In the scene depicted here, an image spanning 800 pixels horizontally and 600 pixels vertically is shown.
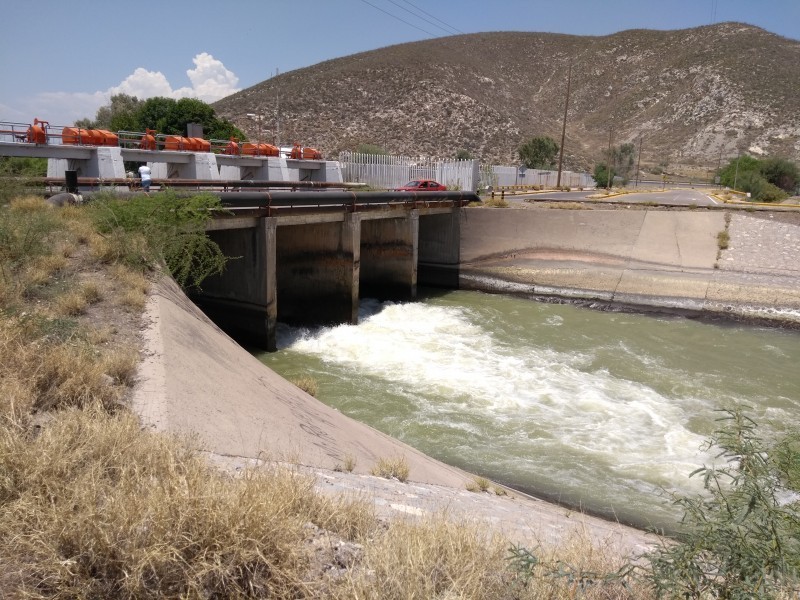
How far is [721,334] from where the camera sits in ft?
70.3

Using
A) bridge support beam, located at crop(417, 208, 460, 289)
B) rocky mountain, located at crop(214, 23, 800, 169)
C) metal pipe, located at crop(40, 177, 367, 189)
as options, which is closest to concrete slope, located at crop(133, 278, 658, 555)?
metal pipe, located at crop(40, 177, 367, 189)

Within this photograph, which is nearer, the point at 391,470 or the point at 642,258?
the point at 391,470

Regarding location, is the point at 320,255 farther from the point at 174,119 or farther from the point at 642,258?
the point at 174,119

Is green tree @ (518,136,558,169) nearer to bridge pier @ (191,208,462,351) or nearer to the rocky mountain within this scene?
the rocky mountain

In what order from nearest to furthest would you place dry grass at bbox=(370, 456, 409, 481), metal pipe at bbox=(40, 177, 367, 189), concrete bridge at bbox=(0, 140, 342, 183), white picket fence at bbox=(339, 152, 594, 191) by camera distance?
dry grass at bbox=(370, 456, 409, 481) → metal pipe at bbox=(40, 177, 367, 189) → concrete bridge at bbox=(0, 140, 342, 183) → white picket fence at bbox=(339, 152, 594, 191)

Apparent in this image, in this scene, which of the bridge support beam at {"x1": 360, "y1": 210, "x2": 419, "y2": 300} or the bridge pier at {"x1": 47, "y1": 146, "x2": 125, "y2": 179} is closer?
the bridge pier at {"x1": 47, "y1": 146, "x2": 125, "y2": 179}

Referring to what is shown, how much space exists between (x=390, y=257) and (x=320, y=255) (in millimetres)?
5305

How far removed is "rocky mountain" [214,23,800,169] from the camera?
80.2 metres

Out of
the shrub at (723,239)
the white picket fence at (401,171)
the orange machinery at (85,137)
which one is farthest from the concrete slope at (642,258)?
the orange machinery at (85,137)

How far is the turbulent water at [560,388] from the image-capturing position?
34.9 feet

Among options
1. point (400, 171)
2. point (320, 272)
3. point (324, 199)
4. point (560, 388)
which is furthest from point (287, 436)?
point (400, 171)

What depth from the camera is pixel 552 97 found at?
4545 inches

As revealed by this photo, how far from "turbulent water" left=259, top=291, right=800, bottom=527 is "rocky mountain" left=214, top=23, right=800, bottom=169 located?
184 feet

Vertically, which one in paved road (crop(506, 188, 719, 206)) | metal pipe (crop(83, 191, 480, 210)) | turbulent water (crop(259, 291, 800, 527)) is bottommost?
turbulent water (crop(259, 291, 800, 527))
